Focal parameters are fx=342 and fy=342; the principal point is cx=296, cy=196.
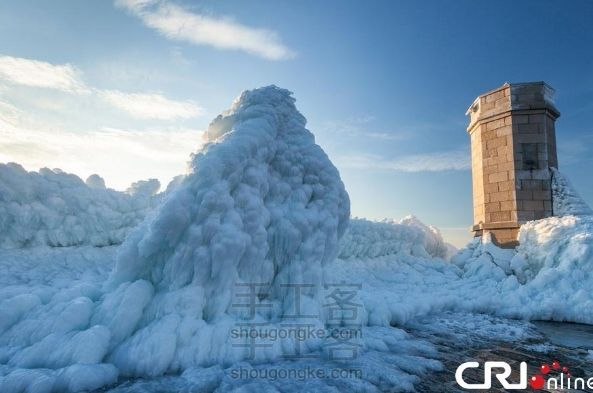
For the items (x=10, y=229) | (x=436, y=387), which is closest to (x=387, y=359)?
(x=436, y=387)

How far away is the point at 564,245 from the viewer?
26.8 feet

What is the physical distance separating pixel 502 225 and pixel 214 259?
1022 cm

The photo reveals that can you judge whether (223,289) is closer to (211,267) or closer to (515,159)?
(211,267)

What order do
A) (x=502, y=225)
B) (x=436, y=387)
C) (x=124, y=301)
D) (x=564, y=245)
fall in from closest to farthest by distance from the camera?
(x=436, y=387) < (x=124, y=301) < (x=564, y=245) < (x=502, y=225)

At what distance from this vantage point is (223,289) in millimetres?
3977

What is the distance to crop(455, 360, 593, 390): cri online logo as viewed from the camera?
10.2 ft

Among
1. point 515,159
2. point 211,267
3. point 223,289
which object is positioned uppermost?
point 515,159

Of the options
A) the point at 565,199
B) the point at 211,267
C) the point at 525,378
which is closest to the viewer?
the point at 525,378

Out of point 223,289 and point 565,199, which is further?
point 565,199

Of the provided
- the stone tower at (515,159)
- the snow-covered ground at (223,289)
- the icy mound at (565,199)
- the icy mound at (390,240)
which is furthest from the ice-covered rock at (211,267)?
the icy mound at (565,199)

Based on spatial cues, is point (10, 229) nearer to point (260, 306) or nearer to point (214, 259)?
point (214, 259)

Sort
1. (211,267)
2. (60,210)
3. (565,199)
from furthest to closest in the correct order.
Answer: (565,199), (60,210), (211,267)

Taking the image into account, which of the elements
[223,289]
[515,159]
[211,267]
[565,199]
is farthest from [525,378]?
[515,159]

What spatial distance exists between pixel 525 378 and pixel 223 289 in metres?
3.18
